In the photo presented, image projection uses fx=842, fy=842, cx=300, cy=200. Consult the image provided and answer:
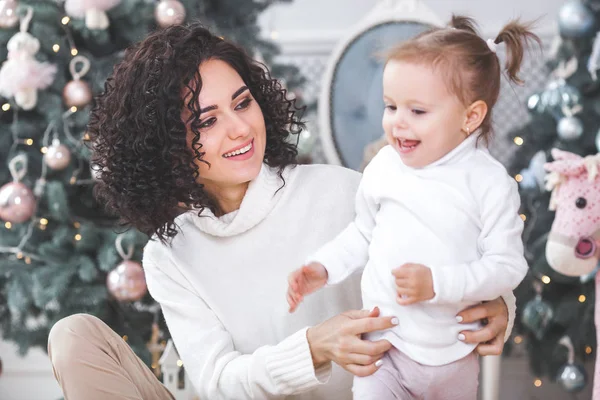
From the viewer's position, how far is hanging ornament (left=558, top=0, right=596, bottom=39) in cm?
306

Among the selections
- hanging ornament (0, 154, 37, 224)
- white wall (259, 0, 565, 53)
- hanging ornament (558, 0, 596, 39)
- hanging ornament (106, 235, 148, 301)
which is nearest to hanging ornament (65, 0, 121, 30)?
hanging ornament (0, 154, 37, 224)

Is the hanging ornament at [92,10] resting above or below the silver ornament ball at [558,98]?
above

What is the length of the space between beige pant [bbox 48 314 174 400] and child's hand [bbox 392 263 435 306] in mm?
728

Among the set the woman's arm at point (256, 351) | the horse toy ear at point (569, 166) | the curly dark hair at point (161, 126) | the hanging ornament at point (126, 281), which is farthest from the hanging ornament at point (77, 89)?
the horse toy ear at point (569, 166)

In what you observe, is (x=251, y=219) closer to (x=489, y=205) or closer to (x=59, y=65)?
(x=489, y=205)

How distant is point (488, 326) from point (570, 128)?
1819 mm

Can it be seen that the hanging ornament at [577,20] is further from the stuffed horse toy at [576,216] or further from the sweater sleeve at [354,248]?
the sweater sleeve at [354,248]

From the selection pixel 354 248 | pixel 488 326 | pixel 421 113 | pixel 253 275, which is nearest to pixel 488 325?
pixel 488 326

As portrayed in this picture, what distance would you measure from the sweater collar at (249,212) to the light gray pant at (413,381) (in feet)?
1.68

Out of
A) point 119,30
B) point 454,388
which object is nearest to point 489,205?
point 454,388

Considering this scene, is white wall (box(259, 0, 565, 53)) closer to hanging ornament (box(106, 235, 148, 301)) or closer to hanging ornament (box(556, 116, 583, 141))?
hanging ornament (box(556, 116, 583, 141))

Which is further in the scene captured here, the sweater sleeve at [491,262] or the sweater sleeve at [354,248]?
the sweater sleeve at [354,248]

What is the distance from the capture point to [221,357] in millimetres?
1804

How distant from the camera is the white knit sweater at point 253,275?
1862 mm
